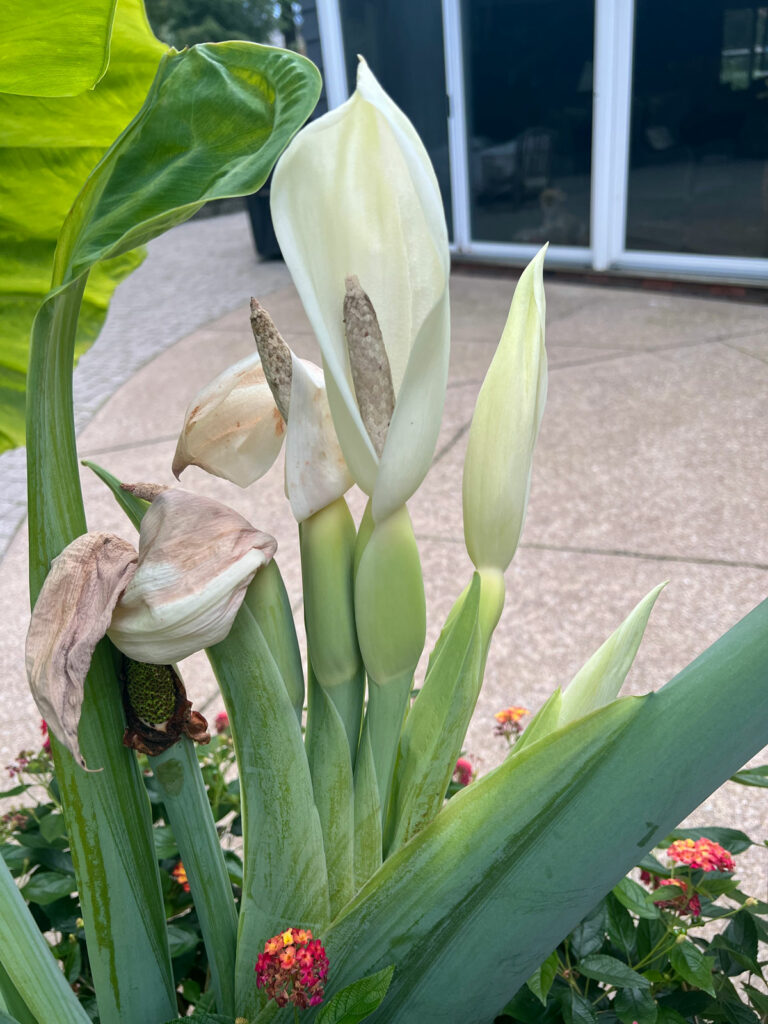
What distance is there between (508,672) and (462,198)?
5161 millimetres

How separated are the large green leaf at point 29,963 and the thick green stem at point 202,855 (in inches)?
5.7

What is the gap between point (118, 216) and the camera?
2.28 feet

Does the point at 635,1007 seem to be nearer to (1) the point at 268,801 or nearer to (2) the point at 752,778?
(2) the point at 752,778

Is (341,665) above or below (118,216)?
below

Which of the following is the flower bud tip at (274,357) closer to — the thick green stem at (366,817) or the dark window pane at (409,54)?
the thick green stem at (366,817)

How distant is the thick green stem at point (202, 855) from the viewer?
2.77 ft

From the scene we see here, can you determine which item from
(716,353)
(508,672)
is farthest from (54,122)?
(716,353)

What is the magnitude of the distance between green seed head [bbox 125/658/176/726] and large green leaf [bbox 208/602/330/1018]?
0.04 m

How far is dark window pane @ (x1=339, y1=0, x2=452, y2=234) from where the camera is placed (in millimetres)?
6551

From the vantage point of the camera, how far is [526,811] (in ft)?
2.47

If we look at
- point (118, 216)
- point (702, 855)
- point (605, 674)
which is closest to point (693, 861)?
point (702, 855)

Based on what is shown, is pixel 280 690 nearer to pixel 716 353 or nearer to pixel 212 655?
pixel 212 655

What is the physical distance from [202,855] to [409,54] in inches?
272

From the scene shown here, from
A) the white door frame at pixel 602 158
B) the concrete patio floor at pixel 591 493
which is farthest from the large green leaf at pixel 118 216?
the white door frame at pixel 602 158
